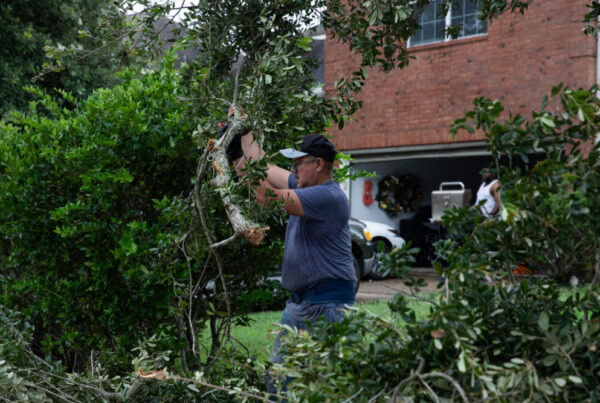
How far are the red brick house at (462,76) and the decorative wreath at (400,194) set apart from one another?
217 cm

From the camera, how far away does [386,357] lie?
2098 millimetres

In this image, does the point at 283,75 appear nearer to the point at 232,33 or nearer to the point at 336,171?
the point at 232,33

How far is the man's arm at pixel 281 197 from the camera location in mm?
3104

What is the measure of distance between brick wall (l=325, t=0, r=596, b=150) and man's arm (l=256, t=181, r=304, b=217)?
29.7ft

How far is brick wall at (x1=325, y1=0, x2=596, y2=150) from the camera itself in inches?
492

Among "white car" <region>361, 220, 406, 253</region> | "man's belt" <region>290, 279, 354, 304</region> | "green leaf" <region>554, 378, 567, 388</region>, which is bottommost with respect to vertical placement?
"white car" <region>361, 220, 406, 253</region>

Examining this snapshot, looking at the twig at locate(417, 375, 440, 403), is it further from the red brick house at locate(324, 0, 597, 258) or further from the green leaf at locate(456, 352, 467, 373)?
the red brick house at locate(324, 0, 597, 258)

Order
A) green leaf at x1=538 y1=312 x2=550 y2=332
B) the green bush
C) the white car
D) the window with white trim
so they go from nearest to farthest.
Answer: green leaf at x1=538 y1=312 x2=550 y2=332 → the green bush → the window with white trim → the white car

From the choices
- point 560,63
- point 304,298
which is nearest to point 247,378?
point 304,298

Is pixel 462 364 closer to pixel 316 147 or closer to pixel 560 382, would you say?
pixel 560 382

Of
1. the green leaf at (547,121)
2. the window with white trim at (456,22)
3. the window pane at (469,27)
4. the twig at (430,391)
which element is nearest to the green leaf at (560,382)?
the twig at (430,391)

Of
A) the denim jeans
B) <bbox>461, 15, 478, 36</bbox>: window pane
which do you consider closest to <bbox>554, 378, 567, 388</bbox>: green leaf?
the denim jeans

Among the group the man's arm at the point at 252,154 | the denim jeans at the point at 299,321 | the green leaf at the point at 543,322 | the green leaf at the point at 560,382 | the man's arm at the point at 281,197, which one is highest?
the man's arm at the point at 252,154

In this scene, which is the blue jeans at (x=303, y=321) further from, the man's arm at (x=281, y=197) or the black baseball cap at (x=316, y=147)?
the black baseball cap at (x=316, y=147)
